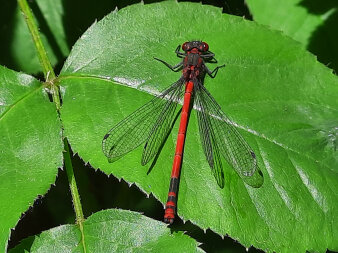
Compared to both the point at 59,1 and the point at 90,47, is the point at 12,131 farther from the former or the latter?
the point at 59,1

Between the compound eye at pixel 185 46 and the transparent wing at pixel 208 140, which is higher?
the compound eye at pixel 185 46

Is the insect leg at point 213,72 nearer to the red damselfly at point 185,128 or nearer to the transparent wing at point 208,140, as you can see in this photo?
the red damselfly at point 185,128

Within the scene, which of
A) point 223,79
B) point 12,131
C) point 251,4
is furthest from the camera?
point 251,4

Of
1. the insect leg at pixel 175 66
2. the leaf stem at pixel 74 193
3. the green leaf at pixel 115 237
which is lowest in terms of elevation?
the green leaf at pixel 115 237

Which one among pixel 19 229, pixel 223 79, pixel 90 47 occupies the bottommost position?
pixel 19 229

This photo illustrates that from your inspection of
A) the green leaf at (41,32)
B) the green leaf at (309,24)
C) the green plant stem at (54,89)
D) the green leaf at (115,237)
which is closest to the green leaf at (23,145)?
the green plant stem at (54,89)

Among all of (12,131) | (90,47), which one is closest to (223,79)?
(90,47)

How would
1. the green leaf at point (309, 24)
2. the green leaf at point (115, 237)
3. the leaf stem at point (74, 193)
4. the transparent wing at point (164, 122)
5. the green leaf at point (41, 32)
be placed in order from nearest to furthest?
the green leaf at point (115, 237) < the leaf stem at point (74, 193) < the transparent wing at point (164, 122) < the green leaf at point (309, 24) < the green leaf at point (41, 32)
